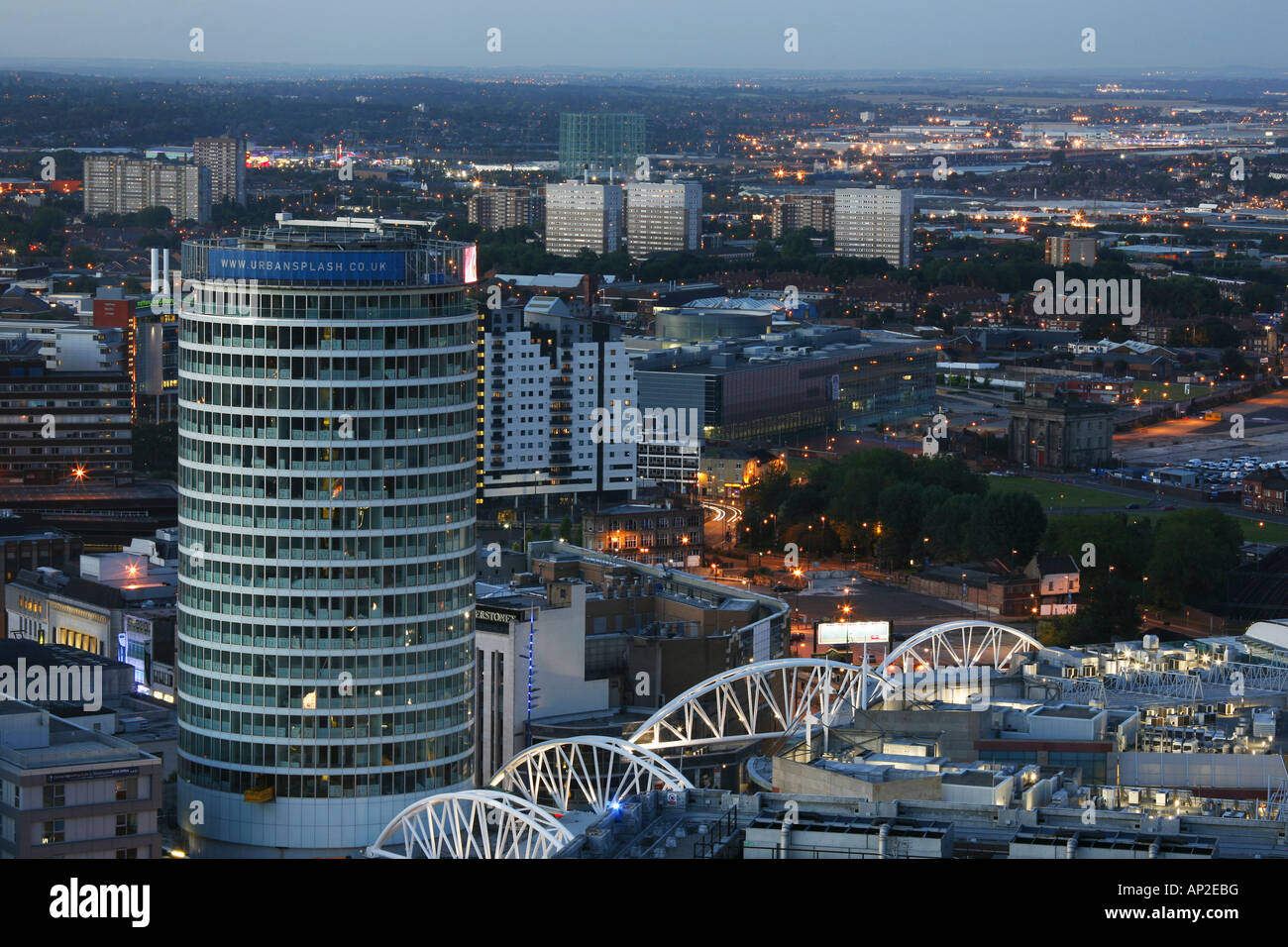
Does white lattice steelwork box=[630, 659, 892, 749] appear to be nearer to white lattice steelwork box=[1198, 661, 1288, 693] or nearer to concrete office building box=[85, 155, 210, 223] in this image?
white lattice steelwork box=[1198, 661, 1288, 693]

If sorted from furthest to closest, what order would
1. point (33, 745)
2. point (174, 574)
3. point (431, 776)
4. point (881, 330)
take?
point (881, 330), point (174, 574), point (431, 776), point (33, 745)

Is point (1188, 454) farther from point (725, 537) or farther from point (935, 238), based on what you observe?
point (935, 238)

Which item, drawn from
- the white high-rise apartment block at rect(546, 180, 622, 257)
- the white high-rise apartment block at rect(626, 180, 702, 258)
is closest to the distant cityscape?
the white high-rise apartment block at rect(546, 180, 622, 257)

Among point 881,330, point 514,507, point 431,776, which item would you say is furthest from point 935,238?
point 431,776

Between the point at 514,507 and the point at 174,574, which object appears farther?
the point at 514,507

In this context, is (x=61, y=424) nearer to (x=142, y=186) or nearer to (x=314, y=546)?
(x=314, y=546)

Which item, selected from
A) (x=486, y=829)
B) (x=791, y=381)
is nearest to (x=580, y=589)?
(x=486, y=829)
